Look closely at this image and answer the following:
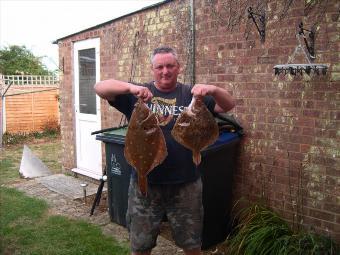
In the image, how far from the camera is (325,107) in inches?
160

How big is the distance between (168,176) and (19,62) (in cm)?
2278

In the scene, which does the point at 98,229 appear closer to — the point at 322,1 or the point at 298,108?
the point at 298,108

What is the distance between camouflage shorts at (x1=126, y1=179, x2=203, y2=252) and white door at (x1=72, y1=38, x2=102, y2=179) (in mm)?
4581

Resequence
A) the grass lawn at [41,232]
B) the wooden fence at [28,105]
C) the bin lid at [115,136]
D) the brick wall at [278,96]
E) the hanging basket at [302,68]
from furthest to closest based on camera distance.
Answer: the wooden fence at [28,105]
the bin lid at [115,136]
the grass lawn at [41,232]
the brick wall at [278,96]
the hanging basket at [302,68]

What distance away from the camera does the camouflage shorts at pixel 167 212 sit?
3262 mm

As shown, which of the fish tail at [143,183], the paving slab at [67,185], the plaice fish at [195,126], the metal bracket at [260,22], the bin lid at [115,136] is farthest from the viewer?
the paving slab at [67,185]

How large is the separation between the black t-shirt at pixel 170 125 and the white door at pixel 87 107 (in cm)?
471

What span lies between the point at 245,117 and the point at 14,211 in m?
3.91

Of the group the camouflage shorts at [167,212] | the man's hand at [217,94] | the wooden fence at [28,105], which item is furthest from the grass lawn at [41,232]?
the wooden fence at [28,105]

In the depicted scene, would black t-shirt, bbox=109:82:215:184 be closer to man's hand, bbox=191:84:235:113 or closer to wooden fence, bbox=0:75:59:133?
man's hand, bbox=191:84:235:113

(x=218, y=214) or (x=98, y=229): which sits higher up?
(x=218, y=214)

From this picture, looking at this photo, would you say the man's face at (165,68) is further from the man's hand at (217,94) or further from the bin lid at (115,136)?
the bin lid at (115,136)

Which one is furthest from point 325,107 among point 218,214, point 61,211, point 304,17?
point 61,211

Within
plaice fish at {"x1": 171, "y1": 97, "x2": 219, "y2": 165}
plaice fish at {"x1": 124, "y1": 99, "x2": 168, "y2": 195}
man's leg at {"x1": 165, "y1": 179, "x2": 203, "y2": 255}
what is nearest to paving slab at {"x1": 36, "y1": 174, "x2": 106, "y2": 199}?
man's leg at {"x1": 165, "y1": 179, "x2": 203, "y2": 255}
